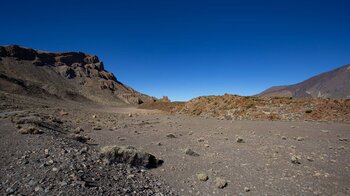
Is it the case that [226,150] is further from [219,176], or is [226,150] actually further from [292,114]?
[292,114]

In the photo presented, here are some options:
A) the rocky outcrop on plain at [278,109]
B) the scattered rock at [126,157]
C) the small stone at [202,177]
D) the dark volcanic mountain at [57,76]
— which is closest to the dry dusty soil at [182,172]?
the small stone at [202,177]

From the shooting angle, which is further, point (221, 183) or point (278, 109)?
point (278, 109)

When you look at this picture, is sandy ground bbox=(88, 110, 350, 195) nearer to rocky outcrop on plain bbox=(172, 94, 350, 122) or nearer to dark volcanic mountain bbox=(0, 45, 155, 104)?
rocky outcrop on plain bbox=(172, 94, 350, 122)

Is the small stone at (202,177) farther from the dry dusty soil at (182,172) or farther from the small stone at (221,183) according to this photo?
the small stone at (221,183)

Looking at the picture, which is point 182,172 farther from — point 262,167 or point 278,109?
point 278,109

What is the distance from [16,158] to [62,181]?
2.69 meters

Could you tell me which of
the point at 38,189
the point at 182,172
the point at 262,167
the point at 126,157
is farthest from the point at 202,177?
the point at 38,189

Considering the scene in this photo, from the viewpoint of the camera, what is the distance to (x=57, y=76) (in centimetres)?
11494

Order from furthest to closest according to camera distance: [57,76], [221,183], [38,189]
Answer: [57,76] < [221,183] < [38,189]

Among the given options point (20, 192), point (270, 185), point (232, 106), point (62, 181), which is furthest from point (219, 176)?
point (232, 106)

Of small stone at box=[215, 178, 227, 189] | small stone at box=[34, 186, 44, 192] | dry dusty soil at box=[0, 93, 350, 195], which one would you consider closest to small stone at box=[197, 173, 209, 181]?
dry dusty soil at box=[0, 93, 350, 195]

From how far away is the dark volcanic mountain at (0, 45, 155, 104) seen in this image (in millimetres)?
76787

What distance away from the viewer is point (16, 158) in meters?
6.61

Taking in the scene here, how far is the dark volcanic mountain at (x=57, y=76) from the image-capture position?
252 ft
